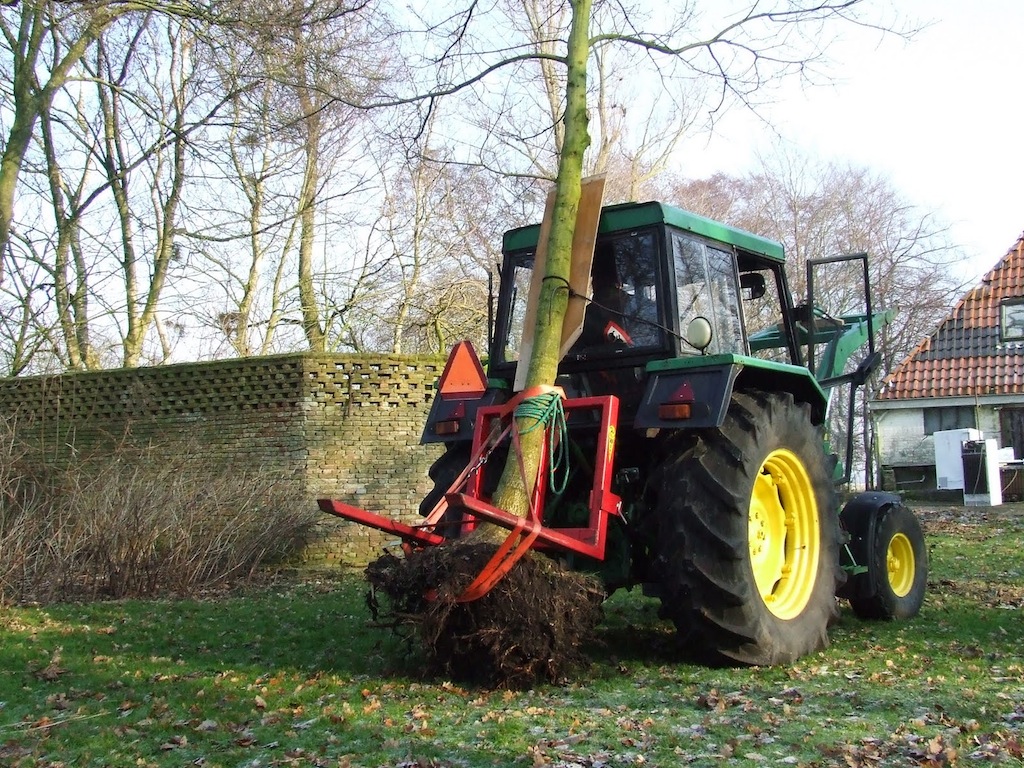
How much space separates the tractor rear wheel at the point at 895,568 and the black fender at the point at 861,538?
33 mm

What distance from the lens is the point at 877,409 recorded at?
23.5 metres

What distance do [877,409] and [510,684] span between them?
20209mm

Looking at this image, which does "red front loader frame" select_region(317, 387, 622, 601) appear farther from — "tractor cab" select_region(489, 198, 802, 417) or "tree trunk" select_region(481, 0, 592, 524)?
"tractor cab" select_region(489, 198, 802, 417)

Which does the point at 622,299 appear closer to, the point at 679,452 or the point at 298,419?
the point at 679,452

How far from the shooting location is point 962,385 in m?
22.1

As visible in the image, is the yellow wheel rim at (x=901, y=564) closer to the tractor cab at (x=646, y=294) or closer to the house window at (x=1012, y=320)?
the tractor cab at (x=646, y=294)

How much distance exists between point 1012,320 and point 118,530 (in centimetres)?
1929

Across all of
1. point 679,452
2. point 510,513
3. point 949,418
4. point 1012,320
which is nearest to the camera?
point 510,513

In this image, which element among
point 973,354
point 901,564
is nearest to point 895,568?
point 901,564

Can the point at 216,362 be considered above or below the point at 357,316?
below

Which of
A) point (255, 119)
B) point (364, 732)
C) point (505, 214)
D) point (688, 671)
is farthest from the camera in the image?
point (505, 214)

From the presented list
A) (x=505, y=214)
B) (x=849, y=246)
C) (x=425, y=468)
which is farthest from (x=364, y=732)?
(x=849, y=246)

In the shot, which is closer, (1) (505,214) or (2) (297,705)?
(2) (297,705)

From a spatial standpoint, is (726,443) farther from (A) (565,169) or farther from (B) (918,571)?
(B) (918,571)
